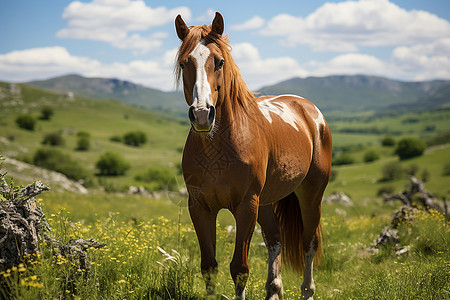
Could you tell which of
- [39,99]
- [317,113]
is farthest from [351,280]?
[39,99]

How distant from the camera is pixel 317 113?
5730 millimetres

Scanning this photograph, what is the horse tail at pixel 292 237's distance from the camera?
5.45 metres

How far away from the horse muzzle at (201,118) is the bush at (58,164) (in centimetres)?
6647

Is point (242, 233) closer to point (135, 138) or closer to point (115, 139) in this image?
point (115, 139)

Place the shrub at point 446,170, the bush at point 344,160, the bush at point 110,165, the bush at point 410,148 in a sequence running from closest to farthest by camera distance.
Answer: the shrub at point 446,170 → the bush at point 110,165 → the bush at point 410,148 → the bush at point 344,160

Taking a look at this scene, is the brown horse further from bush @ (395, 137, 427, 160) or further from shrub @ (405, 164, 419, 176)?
bush @ (395, 137, 427, 160)

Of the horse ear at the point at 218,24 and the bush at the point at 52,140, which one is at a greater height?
the horse ear at the point at 218,24

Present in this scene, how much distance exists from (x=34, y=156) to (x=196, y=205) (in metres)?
76.5

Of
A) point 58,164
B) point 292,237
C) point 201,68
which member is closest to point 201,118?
point 201,68

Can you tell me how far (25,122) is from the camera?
109062mm

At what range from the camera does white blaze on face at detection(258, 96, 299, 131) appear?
457cm

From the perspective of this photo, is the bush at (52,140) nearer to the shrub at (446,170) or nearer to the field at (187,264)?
the field at (187,264)

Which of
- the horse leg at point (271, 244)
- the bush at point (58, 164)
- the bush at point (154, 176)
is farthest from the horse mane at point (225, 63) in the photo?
the bush at point (154, 176)

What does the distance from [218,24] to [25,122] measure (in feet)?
401
